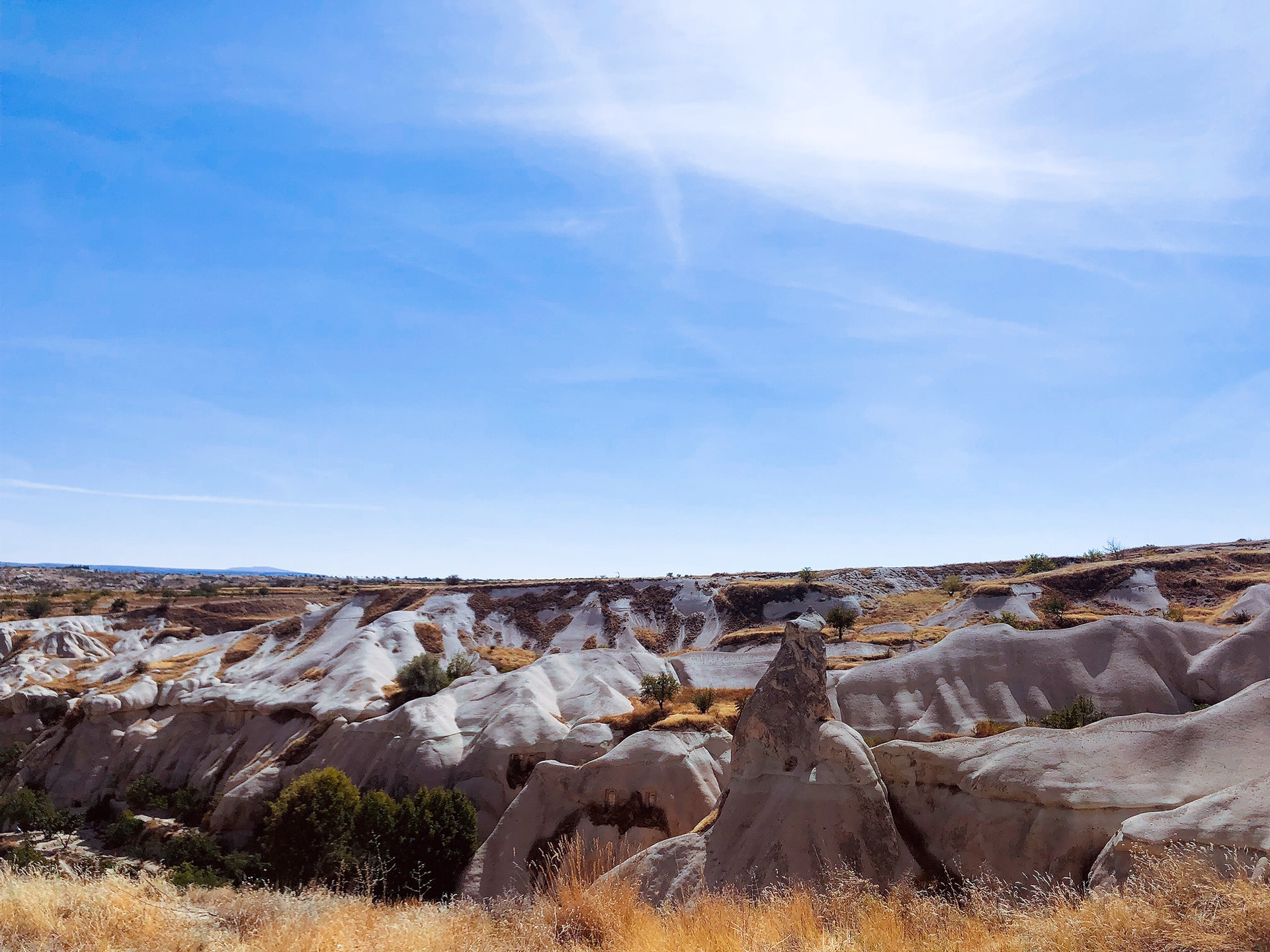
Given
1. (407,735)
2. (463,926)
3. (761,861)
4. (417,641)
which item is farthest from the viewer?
(417,641)

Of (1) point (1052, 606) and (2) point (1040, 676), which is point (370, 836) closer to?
(2) point (1040, 676)

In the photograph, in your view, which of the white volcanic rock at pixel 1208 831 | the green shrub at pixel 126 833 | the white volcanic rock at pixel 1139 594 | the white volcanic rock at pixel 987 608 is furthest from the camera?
the white volcanic rock at pixel 1139 594

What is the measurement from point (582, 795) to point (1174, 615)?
3635 cm

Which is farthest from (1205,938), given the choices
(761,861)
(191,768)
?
(191,768)

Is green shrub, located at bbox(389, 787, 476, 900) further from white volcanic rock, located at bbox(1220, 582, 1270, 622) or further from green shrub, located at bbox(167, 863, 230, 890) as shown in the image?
white volcanic rock, located at bbox(1220, 582, 1270, 622)

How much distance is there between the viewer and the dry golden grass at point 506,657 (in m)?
51.7

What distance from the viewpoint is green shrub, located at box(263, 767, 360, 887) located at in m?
24.4

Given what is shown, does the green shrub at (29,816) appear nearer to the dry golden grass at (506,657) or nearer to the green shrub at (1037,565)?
the dry golden grass at (506,657)

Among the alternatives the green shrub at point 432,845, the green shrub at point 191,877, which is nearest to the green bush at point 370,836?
the green shrub at point 432,845

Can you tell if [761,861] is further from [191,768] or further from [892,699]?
[191,768]

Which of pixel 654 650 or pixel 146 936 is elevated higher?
pixel 146 936

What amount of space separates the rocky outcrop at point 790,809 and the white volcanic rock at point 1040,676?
15.7 meters

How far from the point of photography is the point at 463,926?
28.8ft

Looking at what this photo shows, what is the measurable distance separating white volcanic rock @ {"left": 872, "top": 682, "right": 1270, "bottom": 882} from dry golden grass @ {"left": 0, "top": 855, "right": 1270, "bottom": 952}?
365 centimetres
